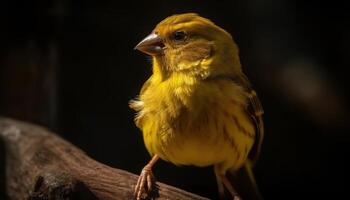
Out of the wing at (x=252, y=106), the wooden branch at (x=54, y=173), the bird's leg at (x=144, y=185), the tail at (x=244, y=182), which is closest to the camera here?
Answer: the wooden branch at (x=54, y=173)

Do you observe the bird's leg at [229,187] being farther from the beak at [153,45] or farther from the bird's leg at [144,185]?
the beak at [153,45]

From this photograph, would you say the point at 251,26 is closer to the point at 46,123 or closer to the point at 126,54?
the point at 126,54

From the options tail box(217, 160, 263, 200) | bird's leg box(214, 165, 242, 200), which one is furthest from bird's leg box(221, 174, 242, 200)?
tail box(217, 160, 263, 200)

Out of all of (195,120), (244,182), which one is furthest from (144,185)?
(244,182)

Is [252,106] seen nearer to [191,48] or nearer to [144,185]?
[191,48]

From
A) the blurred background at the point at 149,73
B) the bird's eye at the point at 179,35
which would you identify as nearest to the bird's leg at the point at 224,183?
the blurred background at the point at 149,73

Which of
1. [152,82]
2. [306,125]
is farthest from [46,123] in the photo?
[306,125]

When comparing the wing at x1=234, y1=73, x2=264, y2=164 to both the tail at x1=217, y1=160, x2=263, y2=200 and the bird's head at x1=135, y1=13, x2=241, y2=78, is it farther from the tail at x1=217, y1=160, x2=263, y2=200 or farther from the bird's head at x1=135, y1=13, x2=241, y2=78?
the tail at x1=217, y1=160, x2=263, y2=200

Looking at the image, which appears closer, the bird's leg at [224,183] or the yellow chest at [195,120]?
the yellow chest at [195,120]
